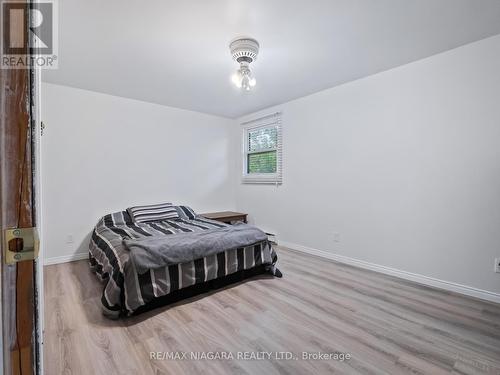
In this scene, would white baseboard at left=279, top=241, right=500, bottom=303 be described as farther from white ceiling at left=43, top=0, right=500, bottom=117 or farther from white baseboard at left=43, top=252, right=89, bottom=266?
white baseboard at left=43, top=252, right=89, bottom=266

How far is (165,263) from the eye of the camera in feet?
6.75

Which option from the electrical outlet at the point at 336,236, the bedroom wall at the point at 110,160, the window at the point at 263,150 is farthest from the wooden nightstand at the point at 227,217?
the electrical outlet at the point at 336,236

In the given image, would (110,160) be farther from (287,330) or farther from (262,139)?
(287,330)

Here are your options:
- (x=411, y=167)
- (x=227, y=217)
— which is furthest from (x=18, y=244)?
(x=227, y=217)

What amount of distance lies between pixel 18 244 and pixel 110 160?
3.51m

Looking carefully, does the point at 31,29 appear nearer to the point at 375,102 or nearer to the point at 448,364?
the point at 448,364

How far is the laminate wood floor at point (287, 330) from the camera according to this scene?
1463mm

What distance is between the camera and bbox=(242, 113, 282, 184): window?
4113mm

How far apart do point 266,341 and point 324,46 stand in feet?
8.28

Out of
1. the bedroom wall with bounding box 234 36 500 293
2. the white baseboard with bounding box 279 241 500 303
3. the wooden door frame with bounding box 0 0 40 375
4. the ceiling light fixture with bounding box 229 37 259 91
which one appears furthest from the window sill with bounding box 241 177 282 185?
the wooden door frame with bounding box 0 0 40 375

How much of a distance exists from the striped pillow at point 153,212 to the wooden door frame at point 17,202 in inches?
125

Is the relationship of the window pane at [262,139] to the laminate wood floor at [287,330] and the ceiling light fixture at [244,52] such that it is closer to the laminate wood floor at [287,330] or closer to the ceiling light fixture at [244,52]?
the ceiling light fixture at [244,52]

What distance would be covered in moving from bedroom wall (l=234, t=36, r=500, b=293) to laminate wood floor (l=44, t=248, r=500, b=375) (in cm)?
Answer: 47

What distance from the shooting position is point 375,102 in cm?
291
